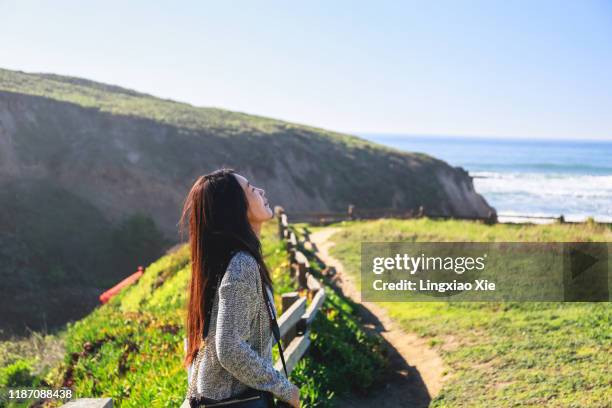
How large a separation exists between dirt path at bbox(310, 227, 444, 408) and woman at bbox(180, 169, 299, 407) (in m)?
4.40

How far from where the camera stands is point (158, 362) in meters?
7.07

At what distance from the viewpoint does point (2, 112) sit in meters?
37.6

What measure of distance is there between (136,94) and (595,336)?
69250 mm

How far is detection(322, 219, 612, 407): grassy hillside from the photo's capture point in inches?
256

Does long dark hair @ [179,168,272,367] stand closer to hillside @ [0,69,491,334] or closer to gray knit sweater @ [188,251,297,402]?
gray knit sweater @ [188,251,297,402]

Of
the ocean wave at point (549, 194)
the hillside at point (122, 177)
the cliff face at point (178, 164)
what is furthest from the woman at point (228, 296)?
the ocean wave at point (549, 194)

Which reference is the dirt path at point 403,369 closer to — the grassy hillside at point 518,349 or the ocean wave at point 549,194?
the grassy hillside at point 518,349

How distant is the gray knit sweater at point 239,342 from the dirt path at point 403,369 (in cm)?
438

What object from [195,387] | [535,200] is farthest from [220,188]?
[535,200]

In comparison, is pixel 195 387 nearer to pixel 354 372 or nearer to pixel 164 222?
pixel 354 372

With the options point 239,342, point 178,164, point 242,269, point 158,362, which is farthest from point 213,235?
point 178,164

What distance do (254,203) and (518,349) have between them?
20.1ft

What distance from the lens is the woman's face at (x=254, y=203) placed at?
9.95ft

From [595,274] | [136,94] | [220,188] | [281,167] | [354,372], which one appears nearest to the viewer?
[220,188]
